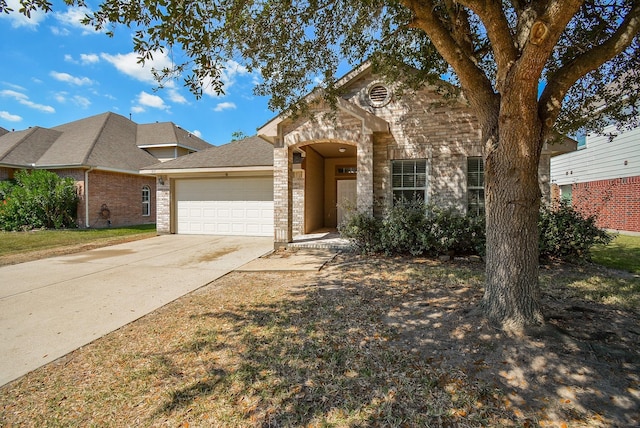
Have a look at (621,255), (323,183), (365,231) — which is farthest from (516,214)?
(323,183)

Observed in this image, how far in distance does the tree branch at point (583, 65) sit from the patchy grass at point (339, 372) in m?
2.56

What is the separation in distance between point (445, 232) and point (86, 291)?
25.2 ft

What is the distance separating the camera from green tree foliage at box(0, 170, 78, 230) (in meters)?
13.7

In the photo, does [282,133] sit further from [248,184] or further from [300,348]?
[300,348]

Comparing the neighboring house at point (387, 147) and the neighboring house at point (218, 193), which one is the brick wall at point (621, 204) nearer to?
the neighboring house at point (387, 147)

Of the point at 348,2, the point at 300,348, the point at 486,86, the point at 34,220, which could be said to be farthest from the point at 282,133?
the point at 34,220

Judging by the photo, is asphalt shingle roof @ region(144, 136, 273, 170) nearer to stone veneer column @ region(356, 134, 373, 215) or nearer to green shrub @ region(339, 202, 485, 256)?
stone veneer column @ region(356, 134, 373, 215)

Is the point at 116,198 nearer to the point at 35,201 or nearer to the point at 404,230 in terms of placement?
the point at 35,201

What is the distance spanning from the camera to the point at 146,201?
18.2 metres

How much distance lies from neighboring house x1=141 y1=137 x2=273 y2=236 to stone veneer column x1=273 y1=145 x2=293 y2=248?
2.93 metres

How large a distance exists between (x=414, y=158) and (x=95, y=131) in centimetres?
1837

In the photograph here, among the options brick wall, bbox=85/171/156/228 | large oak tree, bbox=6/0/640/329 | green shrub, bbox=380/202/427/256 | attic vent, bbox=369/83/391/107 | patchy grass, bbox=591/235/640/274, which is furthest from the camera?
brick wall, bbox=85/171/156/228

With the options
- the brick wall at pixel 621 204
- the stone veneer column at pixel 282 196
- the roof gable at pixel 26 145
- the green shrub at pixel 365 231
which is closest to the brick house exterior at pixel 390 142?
the stone veneer column at pixel 282 196

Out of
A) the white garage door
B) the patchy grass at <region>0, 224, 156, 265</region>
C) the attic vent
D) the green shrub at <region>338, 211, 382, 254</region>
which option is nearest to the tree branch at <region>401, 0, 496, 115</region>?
the green shrub at <region>338, 211, 382, 254</region>
